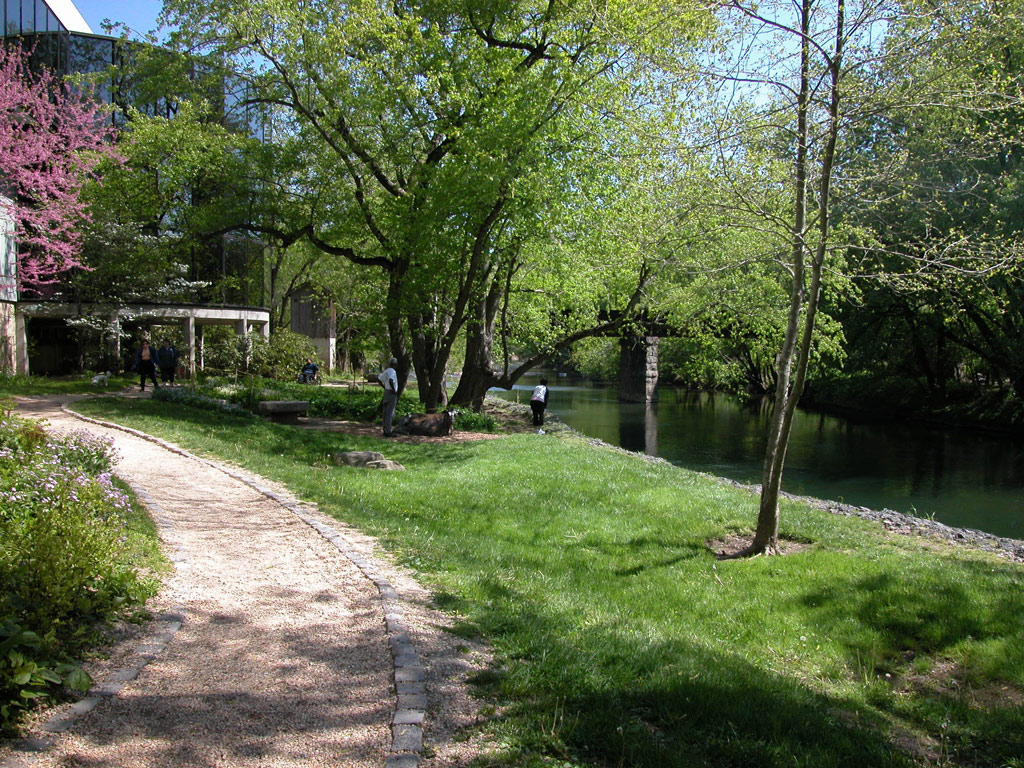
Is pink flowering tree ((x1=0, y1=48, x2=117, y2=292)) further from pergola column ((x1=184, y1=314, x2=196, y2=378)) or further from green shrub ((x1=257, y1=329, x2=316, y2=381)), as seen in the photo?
green shrub ((x1=257, y1=329, x2=316, y2=381))

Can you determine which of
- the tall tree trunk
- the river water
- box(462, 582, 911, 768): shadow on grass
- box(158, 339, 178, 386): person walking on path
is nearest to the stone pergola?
box(158, 339, 178, 386): person walking on path

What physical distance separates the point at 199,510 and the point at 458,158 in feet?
34.4

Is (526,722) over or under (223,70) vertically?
under

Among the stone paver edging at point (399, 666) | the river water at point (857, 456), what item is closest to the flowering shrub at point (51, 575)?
the stone paver edging at point (399, 666)

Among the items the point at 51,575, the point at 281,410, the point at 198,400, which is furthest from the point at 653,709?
the point at 198,400

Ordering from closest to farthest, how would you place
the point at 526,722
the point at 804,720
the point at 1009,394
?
the point at 526,722
the point at 804,720
the point at 1009,394

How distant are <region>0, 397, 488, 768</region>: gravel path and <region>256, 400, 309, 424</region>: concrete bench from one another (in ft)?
32.9

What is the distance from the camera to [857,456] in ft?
78.7

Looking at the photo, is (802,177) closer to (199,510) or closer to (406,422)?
(199,510)

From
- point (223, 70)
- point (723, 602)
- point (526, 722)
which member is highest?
point (223, 70)

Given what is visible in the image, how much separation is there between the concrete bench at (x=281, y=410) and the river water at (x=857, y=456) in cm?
1076

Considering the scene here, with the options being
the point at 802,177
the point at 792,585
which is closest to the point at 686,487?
the point at 792,585

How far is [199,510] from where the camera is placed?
8.09m

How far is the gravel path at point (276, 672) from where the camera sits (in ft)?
11.5
